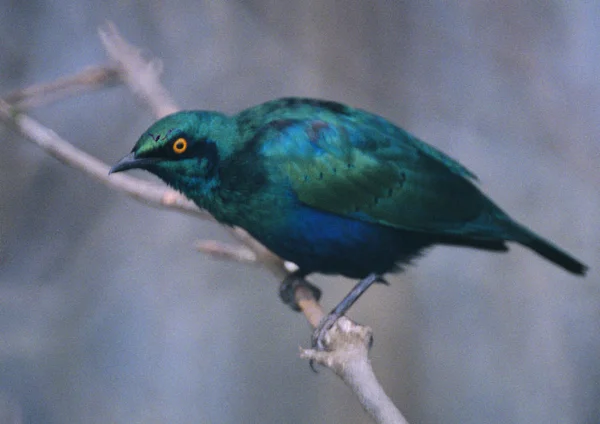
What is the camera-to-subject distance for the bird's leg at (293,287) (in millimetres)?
2266

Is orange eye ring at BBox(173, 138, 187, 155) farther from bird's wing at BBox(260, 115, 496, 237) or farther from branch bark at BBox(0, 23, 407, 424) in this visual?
branch bark at BBox(0, 23, 407, 424)

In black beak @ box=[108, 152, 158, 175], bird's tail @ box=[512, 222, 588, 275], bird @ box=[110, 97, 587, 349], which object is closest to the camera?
black beak @ box=[108, 152, 158, 175]

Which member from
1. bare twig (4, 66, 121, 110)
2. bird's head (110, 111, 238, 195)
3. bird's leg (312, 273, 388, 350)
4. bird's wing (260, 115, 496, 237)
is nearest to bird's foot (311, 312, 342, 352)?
bird's leg (312, 273, 388, 350)

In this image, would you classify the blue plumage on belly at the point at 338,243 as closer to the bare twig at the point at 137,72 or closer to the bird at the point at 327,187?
the bird at the point at 327,187

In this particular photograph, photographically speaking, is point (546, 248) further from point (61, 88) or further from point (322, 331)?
point (61, 88)

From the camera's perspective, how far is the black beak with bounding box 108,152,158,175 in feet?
5.85

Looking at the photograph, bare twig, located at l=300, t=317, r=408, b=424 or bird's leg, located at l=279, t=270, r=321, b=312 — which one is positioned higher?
bird's leg, located at l=279, t=270, r=321, b=312

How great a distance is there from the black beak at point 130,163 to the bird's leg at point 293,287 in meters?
0.64

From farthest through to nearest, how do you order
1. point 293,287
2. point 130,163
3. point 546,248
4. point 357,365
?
point 293,287 → point 546,248 → point 130,163 → point 357,365

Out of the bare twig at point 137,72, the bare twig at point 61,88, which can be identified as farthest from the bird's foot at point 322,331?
the bare twig at point 61,88

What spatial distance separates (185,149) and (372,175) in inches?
18.7

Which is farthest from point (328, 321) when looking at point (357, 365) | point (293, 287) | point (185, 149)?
point (185, 149)

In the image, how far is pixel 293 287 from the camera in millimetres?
2277

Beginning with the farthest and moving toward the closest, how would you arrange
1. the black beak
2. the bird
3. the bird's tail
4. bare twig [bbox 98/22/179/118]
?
bare twig [bbox 98/22/179/118]
the bird's tail
the bird
the black beak
